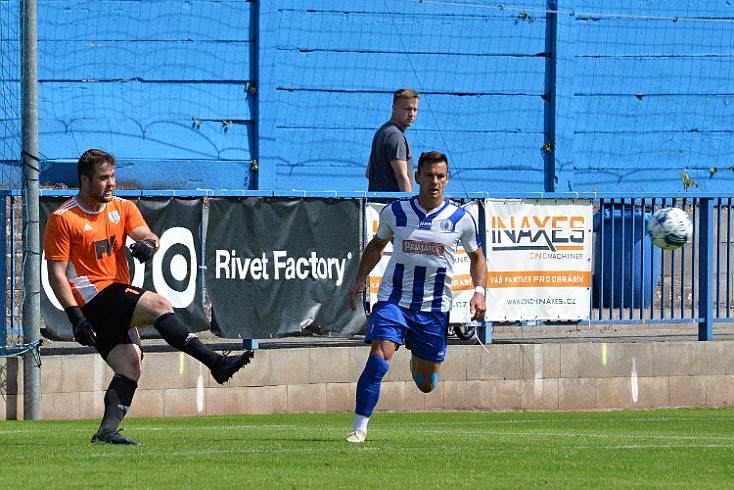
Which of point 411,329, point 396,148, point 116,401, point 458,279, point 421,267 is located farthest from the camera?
point 458,279

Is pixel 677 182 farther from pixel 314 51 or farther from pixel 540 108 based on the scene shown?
pixel 314 51

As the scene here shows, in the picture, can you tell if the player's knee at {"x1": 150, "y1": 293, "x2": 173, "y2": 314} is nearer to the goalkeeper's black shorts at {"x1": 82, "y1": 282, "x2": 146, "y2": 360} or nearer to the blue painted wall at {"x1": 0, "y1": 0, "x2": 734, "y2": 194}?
the goalkeeper's black shorts at {"x1": 82, "y1": 282, "x2": 146, "y2": 360}

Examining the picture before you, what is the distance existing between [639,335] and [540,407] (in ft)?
5.95

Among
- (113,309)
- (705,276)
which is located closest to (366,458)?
(113,309)

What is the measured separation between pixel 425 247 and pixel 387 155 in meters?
4.48

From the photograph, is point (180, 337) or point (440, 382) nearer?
point (180, 337)

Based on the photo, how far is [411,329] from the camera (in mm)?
10383

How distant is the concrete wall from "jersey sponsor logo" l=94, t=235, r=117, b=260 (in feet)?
12.8

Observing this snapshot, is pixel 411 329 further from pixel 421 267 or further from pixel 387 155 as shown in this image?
pixel 387 155

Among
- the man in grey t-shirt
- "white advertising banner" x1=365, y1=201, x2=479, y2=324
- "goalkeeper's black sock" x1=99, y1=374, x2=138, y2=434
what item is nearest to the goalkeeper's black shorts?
"goalkeeper's black sock" x1=99, y1=374, x2=138, y2=434

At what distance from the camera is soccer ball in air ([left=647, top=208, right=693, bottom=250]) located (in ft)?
46.4

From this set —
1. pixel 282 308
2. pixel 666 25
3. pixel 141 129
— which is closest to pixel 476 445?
pixel 282 308

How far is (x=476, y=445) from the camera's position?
31.8 ft

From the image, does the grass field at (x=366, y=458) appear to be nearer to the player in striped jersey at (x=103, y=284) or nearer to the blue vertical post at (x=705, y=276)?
the player in striped jersey at (x=103, y=284)
